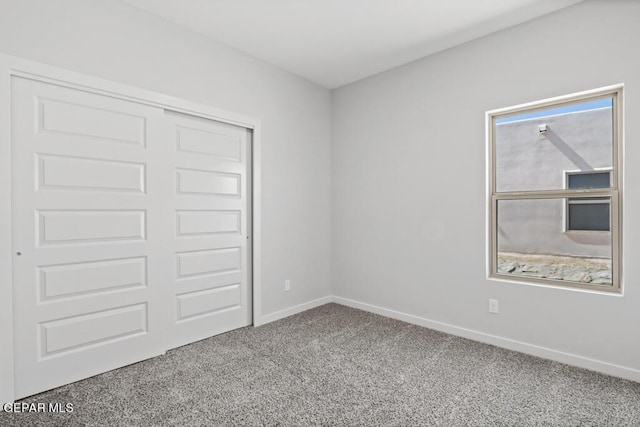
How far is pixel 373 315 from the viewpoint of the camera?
3725 millimetres

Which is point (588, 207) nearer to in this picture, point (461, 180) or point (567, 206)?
point (567, 206)

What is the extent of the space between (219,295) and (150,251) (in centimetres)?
82

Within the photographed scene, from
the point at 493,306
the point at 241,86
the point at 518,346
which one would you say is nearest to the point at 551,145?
the point at 493,306

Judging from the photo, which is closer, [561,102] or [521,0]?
[521,0]

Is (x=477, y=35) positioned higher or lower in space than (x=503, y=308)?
higher

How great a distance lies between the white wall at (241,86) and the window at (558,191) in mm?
1939

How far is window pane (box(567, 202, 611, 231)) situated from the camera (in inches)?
98.9

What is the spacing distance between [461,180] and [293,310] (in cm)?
226

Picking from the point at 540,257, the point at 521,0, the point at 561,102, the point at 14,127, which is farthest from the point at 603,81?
the point at 14,127

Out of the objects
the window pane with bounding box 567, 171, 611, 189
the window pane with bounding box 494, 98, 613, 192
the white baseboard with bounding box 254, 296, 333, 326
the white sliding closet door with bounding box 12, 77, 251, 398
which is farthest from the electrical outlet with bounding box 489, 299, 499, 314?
the white sliding closet door with bounding box 12, 77, 251, 398

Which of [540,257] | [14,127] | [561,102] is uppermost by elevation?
[561,102]

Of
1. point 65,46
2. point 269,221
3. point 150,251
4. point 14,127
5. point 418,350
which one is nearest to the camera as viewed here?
point 14,127

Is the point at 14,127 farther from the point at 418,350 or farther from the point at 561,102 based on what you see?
the point at 561,102

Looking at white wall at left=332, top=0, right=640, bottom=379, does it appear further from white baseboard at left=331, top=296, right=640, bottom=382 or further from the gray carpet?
the gray carpet
